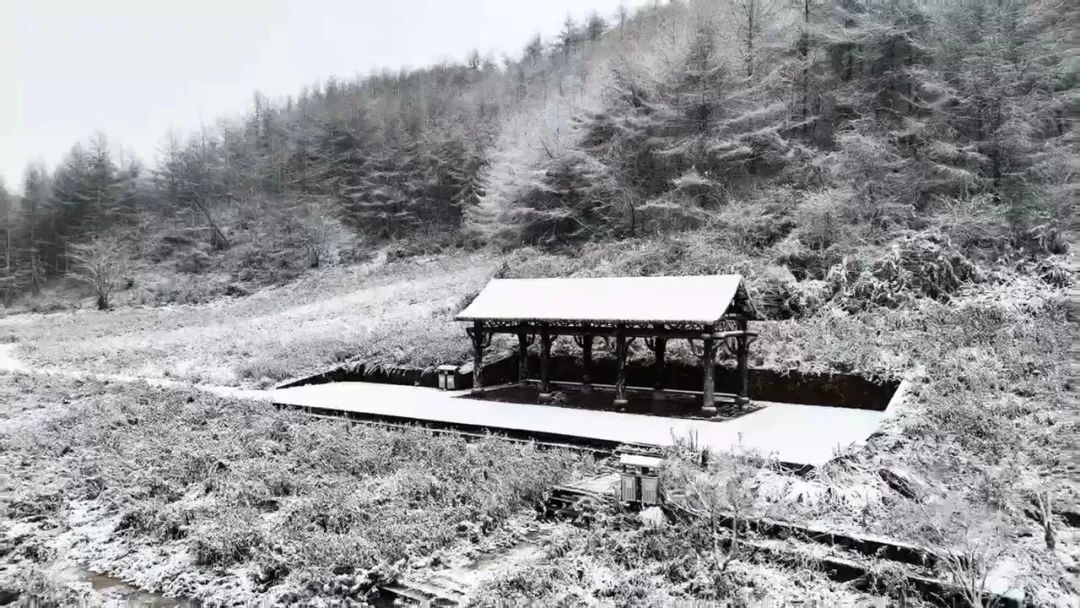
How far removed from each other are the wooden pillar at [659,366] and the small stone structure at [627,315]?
0.08ft

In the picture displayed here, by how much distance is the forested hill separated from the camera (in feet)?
51.8

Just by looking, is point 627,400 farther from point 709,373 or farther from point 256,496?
point 256,496

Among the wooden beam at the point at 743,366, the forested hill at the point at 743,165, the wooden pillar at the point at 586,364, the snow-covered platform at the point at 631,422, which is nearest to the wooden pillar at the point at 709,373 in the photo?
the snow-covered platform at the point at 631,422

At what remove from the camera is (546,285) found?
14.6 m

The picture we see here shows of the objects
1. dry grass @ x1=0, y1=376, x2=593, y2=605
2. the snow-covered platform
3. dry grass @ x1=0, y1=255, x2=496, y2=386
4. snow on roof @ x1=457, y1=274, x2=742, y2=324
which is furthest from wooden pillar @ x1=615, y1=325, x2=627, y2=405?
dry grass @ x1=0, y1=255, x2=496, y2=386

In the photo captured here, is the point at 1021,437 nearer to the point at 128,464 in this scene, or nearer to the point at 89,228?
the point at 128,464

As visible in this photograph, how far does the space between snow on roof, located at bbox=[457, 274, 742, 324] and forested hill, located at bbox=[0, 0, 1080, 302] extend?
5610mm

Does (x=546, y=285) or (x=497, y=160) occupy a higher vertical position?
(x=497, y=160)

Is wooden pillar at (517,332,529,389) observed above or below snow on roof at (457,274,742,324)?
below

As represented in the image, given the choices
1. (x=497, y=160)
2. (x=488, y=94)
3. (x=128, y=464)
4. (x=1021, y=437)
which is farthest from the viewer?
(x=488, y=94)

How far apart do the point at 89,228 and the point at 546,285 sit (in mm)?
28137

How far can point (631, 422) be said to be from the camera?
1107 cm

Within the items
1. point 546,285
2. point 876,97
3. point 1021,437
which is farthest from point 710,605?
point 876,97

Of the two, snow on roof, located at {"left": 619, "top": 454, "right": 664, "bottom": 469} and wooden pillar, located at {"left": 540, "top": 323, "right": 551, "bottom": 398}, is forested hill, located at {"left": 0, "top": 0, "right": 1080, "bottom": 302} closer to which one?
wooden pillar, located at {"left": 540, "top": 323, "right": 551, "bottom": 398}
